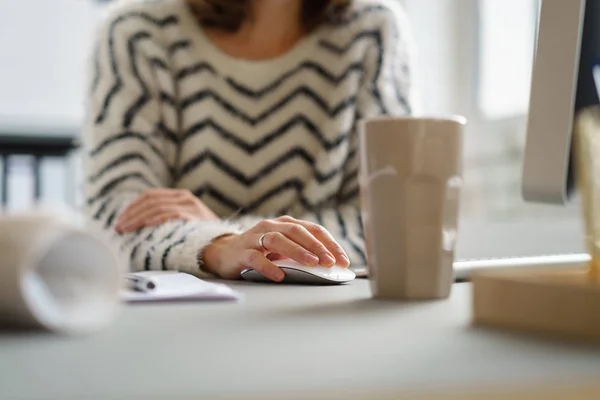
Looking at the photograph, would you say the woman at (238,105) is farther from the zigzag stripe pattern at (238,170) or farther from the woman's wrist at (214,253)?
the woman's wrist at (214,253)

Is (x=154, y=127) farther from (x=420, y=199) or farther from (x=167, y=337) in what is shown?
(x=167, y=337)

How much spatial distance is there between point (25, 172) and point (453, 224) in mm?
1800

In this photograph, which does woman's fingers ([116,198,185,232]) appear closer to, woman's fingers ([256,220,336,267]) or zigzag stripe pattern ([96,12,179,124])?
zigzag stripe pattern ([96,12,179,124])

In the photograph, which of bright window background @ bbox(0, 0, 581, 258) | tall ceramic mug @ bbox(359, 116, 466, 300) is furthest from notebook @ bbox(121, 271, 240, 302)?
bright window background @ bbox(0, 0, 581, 258)

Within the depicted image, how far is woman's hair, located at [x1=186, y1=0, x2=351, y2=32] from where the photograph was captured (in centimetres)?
142

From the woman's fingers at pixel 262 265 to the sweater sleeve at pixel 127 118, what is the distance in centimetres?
45

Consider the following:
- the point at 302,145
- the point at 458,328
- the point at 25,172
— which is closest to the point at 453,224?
the point at 458,328

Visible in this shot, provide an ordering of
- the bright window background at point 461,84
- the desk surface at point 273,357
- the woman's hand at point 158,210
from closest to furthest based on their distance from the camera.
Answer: the desk surface at point 273,357, the woman's hand at point 158,210, the bright window background at point 461,84

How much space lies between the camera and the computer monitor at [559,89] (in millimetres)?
580

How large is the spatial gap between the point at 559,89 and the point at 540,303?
25 centimetres

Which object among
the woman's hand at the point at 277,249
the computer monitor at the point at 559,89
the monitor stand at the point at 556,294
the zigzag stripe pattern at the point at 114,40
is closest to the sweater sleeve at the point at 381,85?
the zigzag stripe pattern at the point at 114,40

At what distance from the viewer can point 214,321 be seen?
1.42 ft

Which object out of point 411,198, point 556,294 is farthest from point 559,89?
point 556,294

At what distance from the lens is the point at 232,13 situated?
57.1 inches
